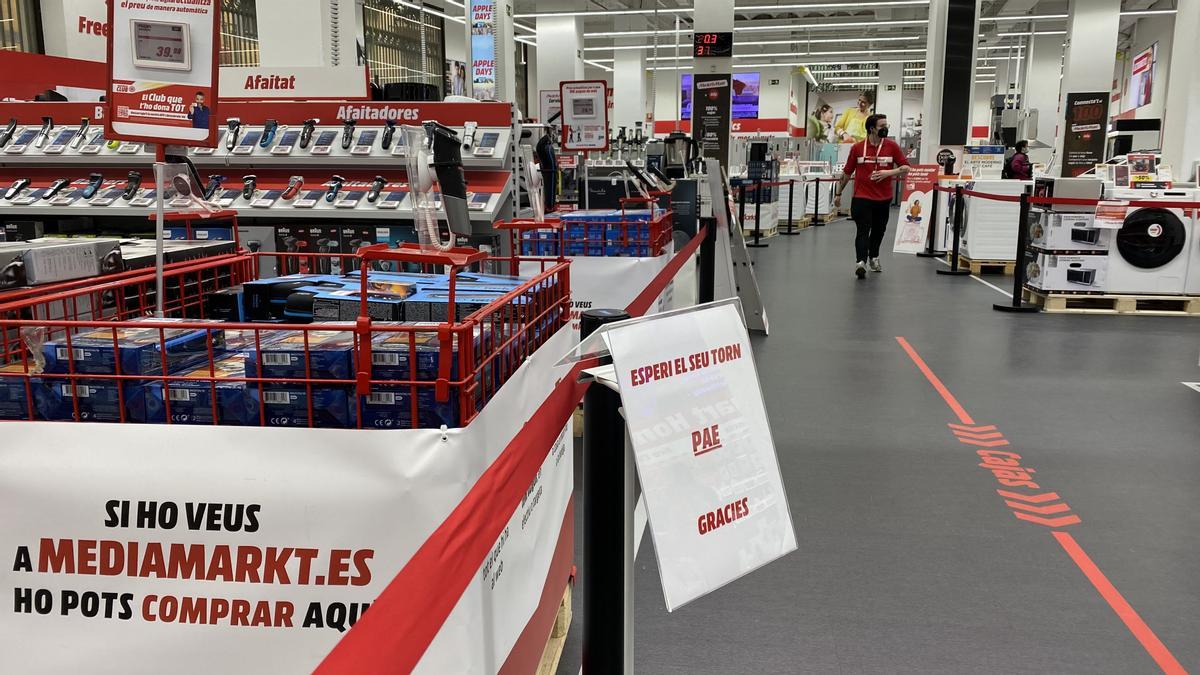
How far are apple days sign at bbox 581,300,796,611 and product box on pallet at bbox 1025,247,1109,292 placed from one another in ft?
24.0

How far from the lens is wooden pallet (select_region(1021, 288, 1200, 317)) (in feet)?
24.6

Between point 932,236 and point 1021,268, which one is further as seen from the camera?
point 932,236

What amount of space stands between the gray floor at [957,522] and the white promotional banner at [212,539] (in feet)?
1.05

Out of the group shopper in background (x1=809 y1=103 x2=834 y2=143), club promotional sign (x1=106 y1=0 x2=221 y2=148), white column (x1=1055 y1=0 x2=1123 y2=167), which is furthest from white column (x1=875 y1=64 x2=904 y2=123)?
club promotional sign (x1=106 y1=0 x2=221 y2=148)

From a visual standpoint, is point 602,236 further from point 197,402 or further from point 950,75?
point 950,75

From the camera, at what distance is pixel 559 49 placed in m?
21.3

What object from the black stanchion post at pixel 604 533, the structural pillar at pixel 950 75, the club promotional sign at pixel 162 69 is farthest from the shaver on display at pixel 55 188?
the structural pillar at pixel 950 75

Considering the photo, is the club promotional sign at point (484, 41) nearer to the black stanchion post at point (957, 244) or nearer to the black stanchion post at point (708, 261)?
the black stanchion post at point (957, 244)

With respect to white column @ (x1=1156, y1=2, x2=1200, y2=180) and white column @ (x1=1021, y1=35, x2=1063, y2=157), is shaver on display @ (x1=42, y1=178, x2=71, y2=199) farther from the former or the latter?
white column @ (x1=1021, y1=35, x2=1063, y2=157)

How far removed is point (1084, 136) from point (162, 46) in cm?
1784

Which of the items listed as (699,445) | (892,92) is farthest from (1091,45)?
(699,445)

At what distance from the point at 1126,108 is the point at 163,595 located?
28885 mm

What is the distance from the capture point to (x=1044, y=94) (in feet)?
85.0

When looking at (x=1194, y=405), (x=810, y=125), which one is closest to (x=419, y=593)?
(x=1194, y=405)
